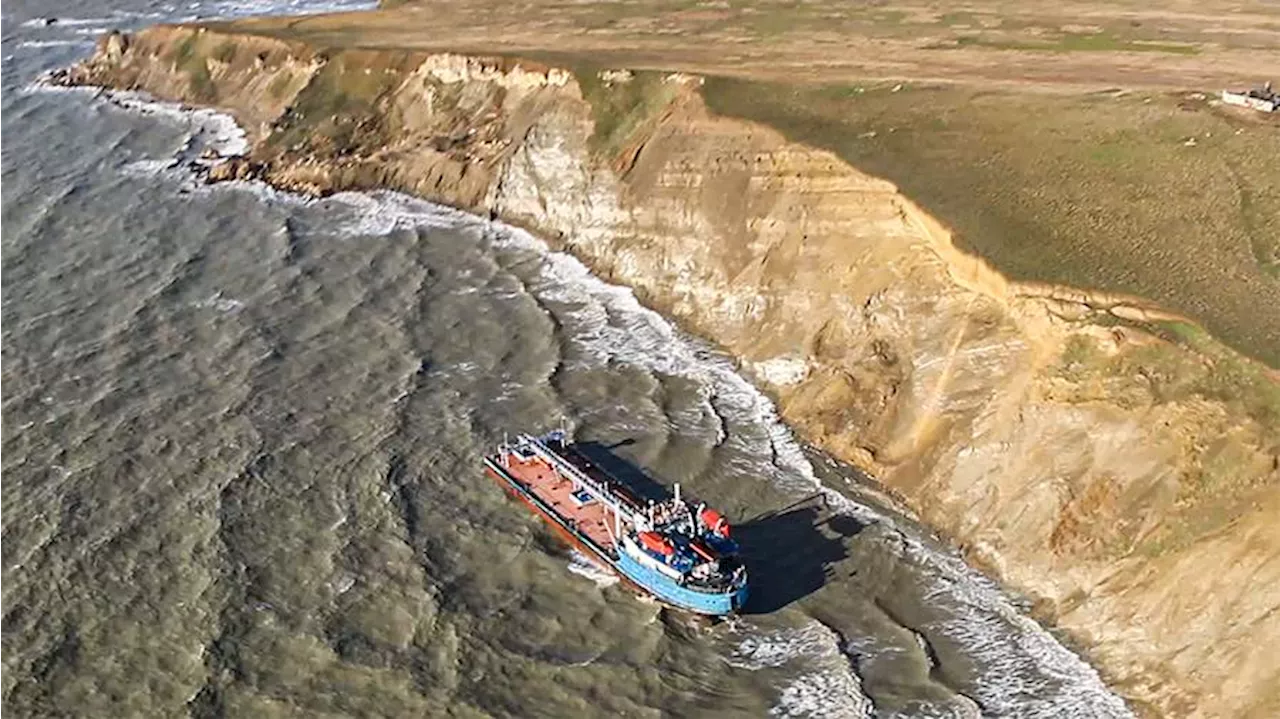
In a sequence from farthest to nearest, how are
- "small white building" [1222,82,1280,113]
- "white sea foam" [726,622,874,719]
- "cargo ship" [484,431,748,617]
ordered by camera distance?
"small white building" [1222,82,1280,113] → "cargo ship" [484,431,748,617] → "white sea foam" [726,622,874,719]

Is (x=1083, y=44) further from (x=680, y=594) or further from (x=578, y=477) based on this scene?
(x=680, y=594)

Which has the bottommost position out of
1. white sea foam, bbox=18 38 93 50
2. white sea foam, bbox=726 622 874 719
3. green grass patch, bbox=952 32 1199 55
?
white sea foam, bbox=726 622 874 719

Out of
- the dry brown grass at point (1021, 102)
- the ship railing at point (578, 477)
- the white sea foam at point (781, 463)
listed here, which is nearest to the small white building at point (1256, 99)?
the dry brown grass at point (1021, 102)

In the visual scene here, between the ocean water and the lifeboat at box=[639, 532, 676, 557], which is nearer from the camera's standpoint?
the ocean water

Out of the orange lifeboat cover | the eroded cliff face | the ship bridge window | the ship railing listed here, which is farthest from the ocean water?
the orange lifeboat cover

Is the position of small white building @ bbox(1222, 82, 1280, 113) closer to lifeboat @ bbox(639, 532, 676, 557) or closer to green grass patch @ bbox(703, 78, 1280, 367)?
green grass patch @ bbox(703, 78, 1280, 367)

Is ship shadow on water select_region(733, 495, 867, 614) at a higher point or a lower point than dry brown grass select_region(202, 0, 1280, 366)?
lower

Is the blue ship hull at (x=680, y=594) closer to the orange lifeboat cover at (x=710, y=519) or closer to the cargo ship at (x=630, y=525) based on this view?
the cargo ship at (x=630, y=525)

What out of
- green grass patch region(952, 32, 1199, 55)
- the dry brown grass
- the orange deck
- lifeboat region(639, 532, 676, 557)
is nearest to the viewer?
lifeboat region(639, 532, 676, 557)
